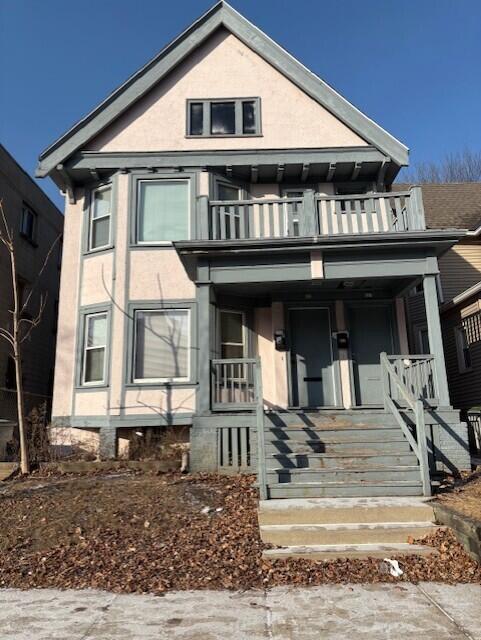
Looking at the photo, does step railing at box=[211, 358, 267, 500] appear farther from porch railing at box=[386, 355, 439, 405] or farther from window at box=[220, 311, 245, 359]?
porch railing at box=[386, 355, 439, 405]

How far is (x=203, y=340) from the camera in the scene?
9336 millimetres

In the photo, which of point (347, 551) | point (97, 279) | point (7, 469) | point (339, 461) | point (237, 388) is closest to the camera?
point (347, 551)

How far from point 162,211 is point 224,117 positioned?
9.67 feet

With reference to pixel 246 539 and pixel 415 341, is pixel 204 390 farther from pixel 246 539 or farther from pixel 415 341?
pixel 415 341

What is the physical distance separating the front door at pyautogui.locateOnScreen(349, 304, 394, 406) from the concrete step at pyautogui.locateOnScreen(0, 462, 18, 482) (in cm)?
696

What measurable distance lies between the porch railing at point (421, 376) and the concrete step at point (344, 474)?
7.69 ft

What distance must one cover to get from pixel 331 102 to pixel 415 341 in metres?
7.40

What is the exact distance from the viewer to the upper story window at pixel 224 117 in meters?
12.2

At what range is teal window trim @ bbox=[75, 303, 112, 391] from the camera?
35.4ft

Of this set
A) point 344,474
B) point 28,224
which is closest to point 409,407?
point 344,474

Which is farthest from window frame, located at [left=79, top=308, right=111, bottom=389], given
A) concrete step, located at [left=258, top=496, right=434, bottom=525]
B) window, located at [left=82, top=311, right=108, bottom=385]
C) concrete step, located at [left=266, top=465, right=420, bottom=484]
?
concrete step, located at [left=258, top=496, right=434, bottom=525]

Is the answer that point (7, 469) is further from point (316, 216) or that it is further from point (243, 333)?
point (316, 216)

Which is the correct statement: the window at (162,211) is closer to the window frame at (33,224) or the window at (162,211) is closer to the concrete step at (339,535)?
the window frame at (33,224)

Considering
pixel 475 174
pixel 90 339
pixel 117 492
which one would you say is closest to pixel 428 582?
pixel 117 492
